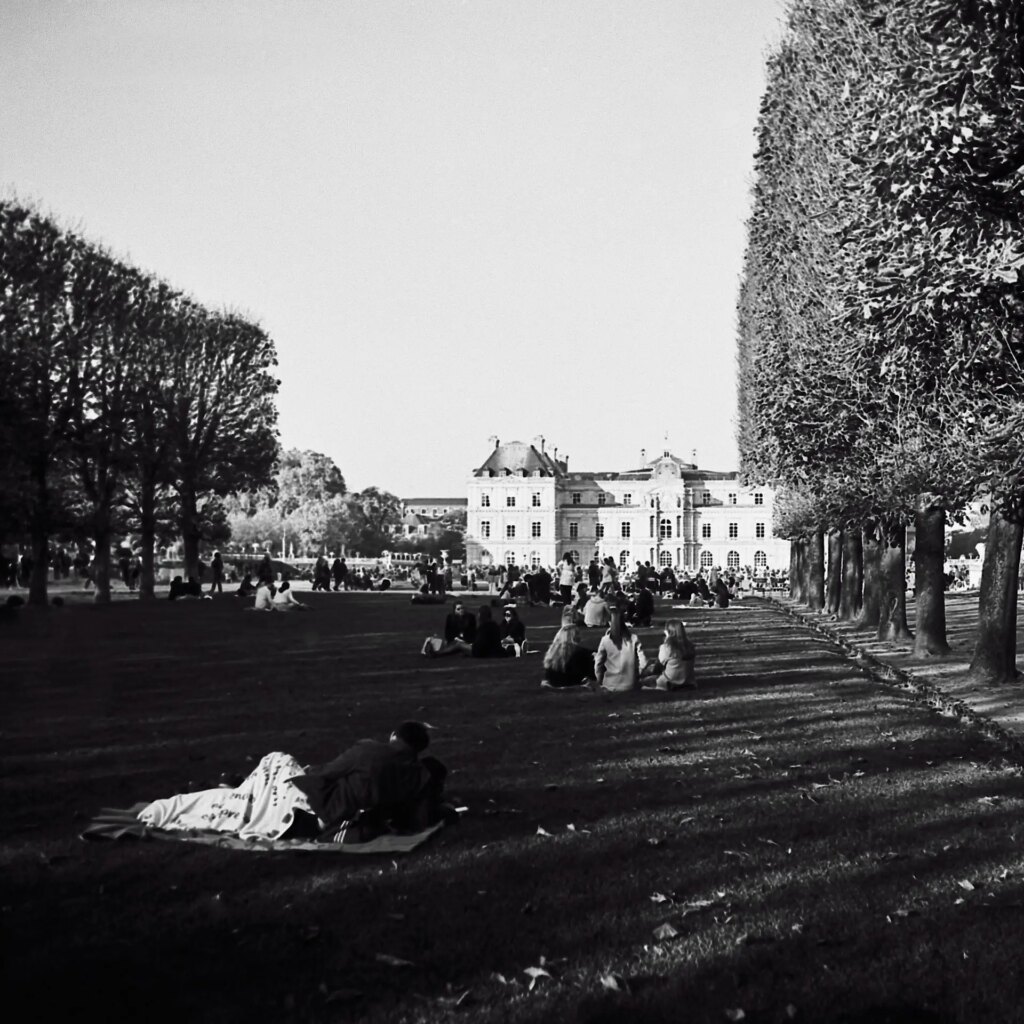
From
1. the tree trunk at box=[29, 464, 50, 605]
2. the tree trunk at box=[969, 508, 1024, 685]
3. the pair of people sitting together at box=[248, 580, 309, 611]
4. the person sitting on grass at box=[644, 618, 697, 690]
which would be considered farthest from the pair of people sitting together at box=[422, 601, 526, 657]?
the tree trunk at box=[29, 464, 50, 605]

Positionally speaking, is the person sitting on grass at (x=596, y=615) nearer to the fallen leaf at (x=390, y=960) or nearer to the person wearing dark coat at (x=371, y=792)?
the person wearing dark coat at (x=371, y=792)

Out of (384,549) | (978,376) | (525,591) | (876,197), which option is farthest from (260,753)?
(384,549)

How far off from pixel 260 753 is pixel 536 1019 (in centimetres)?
587

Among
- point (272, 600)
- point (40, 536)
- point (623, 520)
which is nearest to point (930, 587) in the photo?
point (272, 600)

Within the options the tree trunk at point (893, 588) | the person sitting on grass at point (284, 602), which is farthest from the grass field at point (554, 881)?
the person sitting on grass at point (284, 602)

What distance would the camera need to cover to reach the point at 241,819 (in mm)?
7250

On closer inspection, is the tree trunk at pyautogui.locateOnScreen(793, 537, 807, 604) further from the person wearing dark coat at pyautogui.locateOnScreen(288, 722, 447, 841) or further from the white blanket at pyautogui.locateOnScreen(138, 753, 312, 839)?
the white blanket at pyautogui.locateOnScreen(138, 753, 312, 839)

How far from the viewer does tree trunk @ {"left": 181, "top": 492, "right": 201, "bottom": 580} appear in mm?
44069

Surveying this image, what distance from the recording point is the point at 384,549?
11944cm

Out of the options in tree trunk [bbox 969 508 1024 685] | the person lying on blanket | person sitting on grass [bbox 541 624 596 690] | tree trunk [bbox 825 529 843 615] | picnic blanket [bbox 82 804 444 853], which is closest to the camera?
picnic blanket [bbox 82 804 444 853]

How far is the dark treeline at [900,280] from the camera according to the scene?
10211 mm

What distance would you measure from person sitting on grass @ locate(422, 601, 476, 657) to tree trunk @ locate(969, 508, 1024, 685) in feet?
25.6

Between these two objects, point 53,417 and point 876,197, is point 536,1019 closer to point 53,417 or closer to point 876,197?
point 876,197

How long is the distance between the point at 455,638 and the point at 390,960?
50.5 feet
